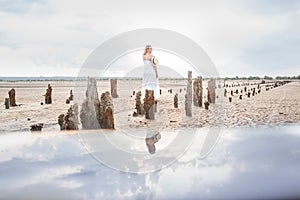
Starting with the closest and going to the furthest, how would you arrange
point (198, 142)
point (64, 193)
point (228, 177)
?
point (64, 193)
point (228, 177)
point (198, 142)

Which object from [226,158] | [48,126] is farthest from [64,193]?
[48,126]

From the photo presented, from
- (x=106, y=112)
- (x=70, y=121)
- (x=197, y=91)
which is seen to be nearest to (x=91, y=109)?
(x=106, y=112)

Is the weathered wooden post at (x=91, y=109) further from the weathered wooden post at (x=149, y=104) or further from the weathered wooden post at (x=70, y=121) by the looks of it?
the weathered wooden post at (x=149, y=104)

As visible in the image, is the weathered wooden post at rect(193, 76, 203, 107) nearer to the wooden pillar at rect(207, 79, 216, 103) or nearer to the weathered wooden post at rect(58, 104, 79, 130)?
the wooden pillar at rect(207, 79, 216, 103)

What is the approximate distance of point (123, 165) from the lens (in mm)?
5059

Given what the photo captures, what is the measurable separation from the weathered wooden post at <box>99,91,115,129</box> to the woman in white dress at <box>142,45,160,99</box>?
170cm

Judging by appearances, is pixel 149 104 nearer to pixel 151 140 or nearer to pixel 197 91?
pixel 151 140

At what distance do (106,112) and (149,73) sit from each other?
206 cm

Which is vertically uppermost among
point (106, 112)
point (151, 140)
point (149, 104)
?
point (149, 104)

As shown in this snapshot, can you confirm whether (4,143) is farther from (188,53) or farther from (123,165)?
(188,53)

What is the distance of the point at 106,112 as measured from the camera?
8586mm

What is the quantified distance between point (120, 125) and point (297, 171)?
18.8 feet

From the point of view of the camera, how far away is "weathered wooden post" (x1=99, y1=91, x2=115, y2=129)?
336 inches

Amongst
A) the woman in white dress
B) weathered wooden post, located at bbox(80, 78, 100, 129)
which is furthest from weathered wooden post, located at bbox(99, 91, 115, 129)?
the woman in white dress
